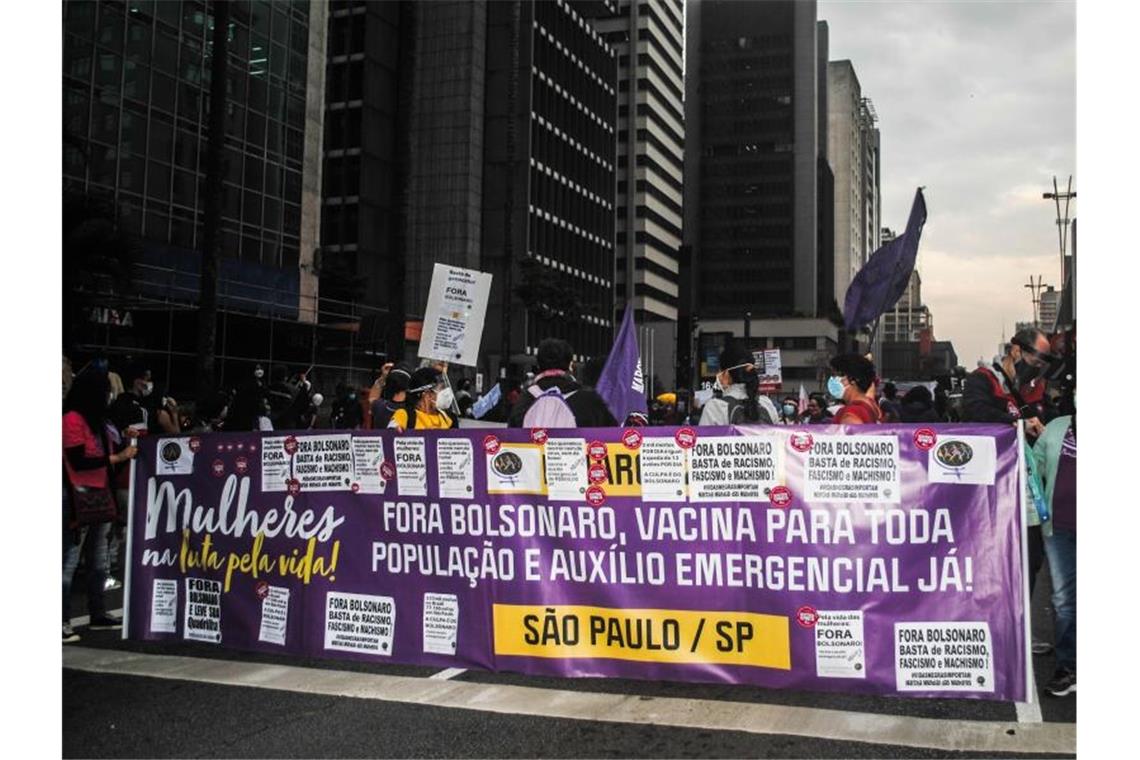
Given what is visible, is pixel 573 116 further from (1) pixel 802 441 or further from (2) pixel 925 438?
(2) pixel 925 438

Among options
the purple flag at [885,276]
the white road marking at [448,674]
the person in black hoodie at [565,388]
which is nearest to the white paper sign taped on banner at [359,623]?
the white road marking at [448,674]

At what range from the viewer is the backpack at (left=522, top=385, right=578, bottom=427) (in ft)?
23.8

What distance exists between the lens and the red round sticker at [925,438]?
5.41 m

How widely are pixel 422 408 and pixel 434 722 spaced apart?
4.06m

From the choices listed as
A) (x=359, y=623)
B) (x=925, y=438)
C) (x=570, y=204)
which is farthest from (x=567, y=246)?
(x=925, y=438)

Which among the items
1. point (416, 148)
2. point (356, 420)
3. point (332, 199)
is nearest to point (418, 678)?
point (356, 420)

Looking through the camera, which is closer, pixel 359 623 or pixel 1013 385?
pixel 359 623

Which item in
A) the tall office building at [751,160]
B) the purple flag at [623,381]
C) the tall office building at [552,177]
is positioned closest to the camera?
the purple flag at [623,381]

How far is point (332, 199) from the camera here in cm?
7444

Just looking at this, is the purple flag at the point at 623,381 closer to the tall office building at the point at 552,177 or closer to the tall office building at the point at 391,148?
the tall office building at the point at 391,148

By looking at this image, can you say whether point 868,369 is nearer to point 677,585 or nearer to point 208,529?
point 677,585

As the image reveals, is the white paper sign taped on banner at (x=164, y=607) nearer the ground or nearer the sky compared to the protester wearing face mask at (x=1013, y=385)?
nearer the ground

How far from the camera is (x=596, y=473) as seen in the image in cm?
599

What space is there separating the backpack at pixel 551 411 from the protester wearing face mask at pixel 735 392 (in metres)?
1.71
